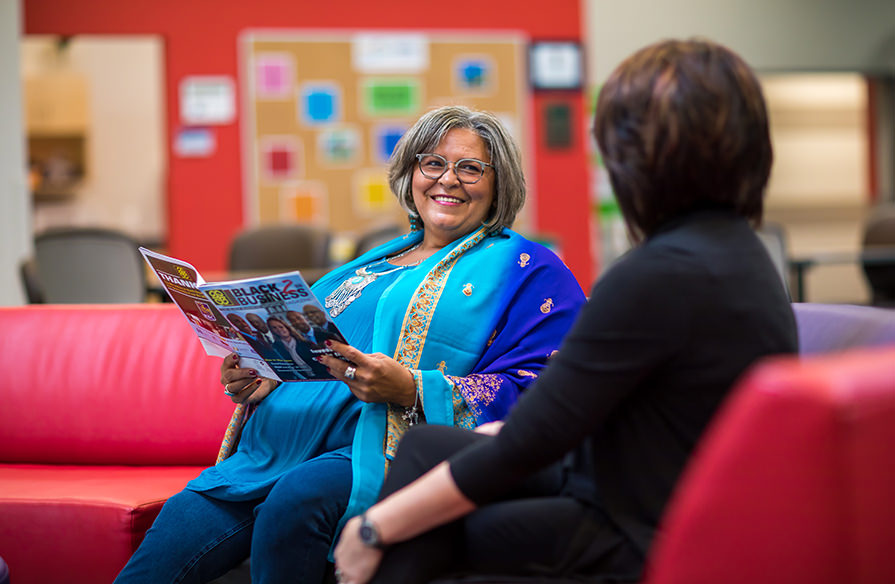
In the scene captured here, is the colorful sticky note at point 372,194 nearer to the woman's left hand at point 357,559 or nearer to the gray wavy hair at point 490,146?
the gray wavy hair at point 490,146

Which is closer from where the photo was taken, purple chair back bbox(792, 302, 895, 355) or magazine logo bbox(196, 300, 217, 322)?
purple chair back bbox(792, 302, 895, 355)

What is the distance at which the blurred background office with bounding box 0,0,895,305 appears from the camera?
6.73 m

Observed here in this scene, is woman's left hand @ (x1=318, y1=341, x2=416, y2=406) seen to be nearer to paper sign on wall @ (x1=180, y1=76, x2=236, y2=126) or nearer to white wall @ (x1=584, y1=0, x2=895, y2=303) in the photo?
paper sign on wall @ (x1=180, y1=76, x2=236, y2=126)

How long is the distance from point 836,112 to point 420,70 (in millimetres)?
3533

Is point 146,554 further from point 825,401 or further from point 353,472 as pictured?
point 825,401

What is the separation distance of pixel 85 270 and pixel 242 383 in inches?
121

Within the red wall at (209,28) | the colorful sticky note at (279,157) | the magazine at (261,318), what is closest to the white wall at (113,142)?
the red wall at (209,28)

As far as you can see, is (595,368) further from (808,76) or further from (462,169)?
(808,76)

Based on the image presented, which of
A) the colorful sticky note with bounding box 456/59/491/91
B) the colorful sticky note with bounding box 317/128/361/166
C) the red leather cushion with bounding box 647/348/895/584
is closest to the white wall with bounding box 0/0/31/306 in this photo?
the colorful sticky note with bounding box 317/128/361/166

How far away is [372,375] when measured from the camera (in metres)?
1.67

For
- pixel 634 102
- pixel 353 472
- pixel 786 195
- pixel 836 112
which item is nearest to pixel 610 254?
pixel 786 195

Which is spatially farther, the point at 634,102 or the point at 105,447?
the point at 105,447

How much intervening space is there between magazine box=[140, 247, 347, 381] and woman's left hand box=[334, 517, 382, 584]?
0.40 m

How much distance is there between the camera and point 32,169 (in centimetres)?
847
